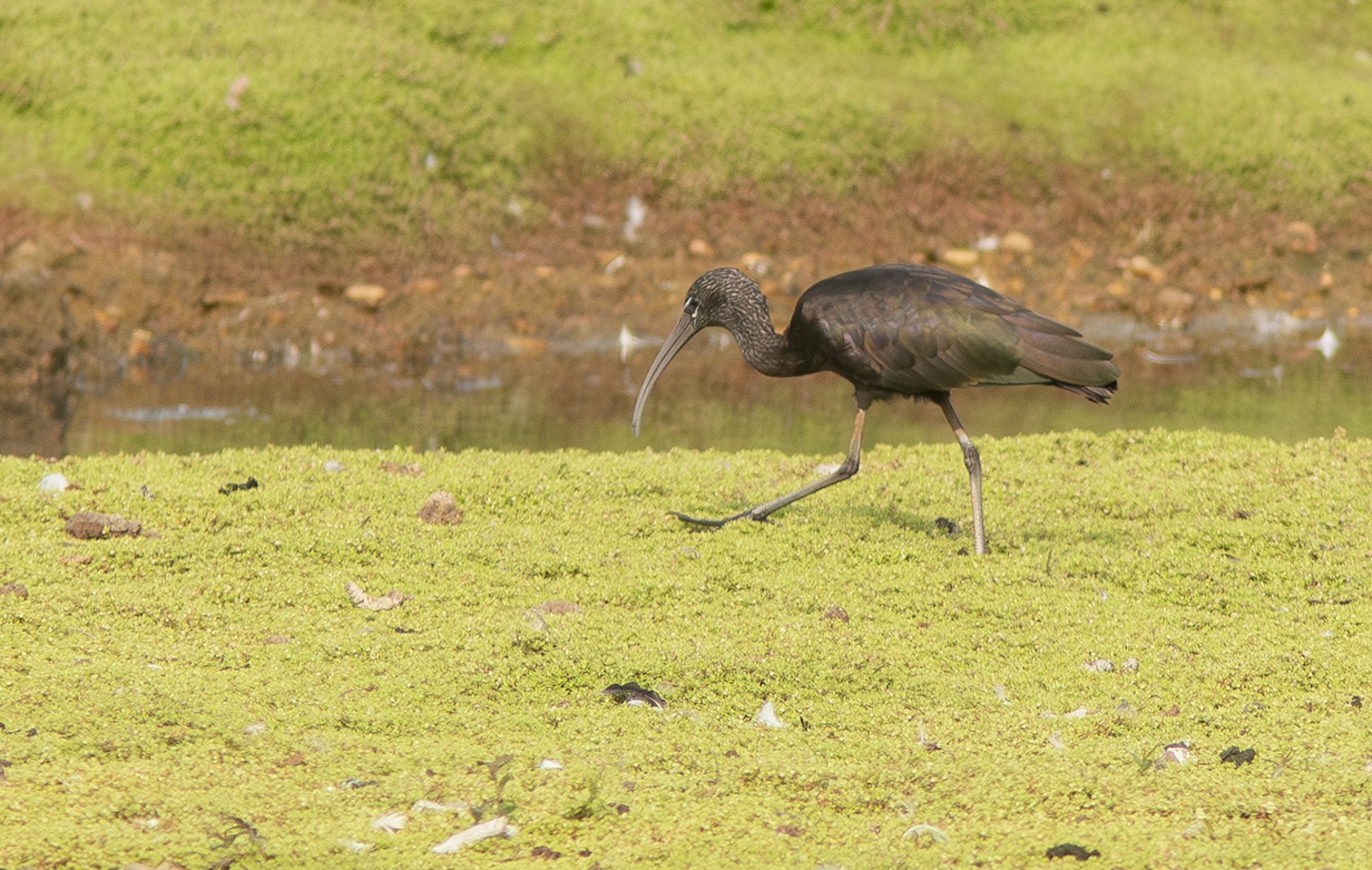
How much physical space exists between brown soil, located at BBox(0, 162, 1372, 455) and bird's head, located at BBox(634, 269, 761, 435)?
6.09 metres

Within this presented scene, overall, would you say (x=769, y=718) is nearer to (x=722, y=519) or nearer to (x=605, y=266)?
(x=722, y=519)

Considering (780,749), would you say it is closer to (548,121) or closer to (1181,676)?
(1181,676)

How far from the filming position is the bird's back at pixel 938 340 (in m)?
7.66

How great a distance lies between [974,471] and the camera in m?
7.87

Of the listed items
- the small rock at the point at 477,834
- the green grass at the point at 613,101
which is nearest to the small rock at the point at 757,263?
the green grass at the point at 613,101

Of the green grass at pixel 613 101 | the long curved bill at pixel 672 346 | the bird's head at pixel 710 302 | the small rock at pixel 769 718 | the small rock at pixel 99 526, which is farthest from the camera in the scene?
the green grass at pixel 613 101

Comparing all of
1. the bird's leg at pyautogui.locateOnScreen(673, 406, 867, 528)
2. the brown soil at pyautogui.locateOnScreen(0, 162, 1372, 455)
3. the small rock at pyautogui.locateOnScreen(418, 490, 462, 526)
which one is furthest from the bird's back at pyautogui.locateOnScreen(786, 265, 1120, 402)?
the brown soil at pyautogui.locateOnScreen(0, 162, 1372, 455)

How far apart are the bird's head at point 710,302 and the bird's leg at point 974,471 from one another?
119 centimetres

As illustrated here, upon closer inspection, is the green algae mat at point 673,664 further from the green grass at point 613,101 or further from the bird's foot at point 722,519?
the green grass at point 613,101

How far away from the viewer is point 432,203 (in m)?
16.0

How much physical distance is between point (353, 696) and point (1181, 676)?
3.25m

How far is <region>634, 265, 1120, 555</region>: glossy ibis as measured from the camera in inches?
302

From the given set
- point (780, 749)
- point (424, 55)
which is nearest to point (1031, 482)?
point (780, 749)

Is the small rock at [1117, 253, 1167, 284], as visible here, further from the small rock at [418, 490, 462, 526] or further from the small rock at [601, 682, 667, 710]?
the small rock at [601, 682, 667, 710]
